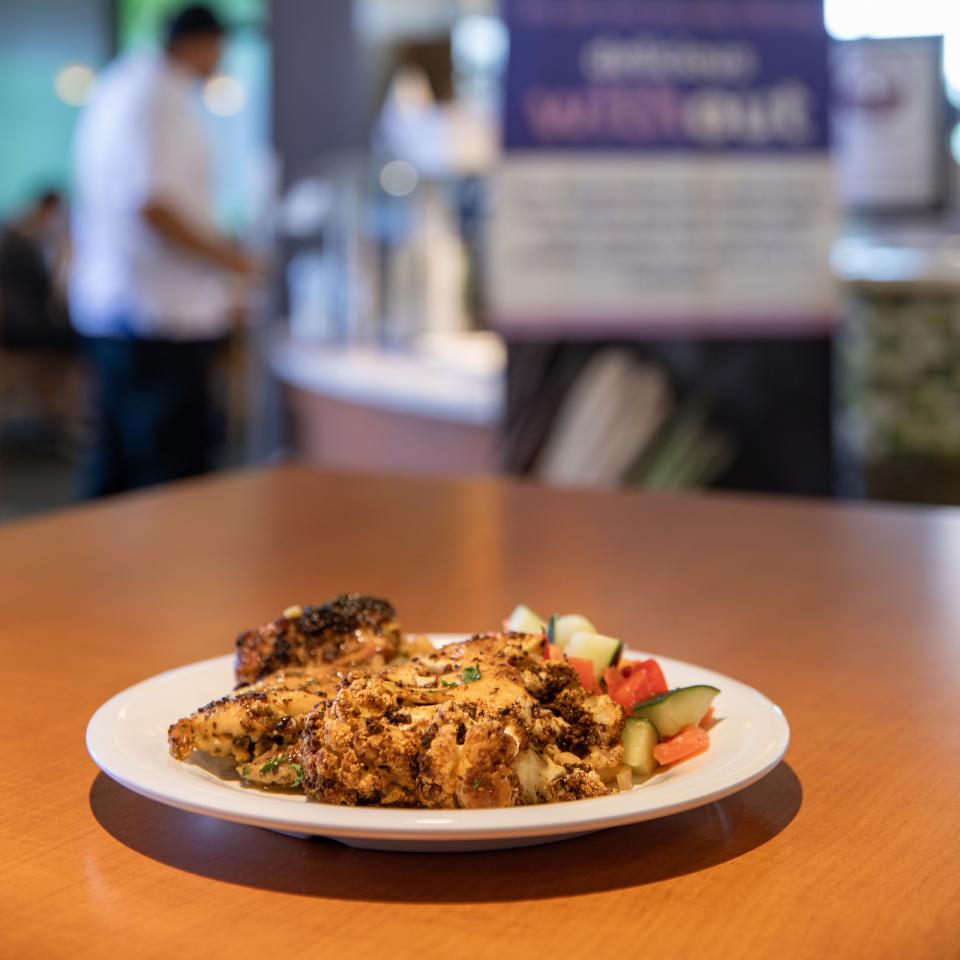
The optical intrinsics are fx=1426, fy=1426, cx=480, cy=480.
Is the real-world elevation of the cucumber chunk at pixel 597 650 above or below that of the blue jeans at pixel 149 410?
above

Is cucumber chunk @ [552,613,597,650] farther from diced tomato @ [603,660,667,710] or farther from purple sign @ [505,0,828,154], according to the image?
purple sign @ [505,0,828,154]

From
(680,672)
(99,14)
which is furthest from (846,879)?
(99,14)

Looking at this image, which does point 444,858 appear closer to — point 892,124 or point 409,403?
point 409,403

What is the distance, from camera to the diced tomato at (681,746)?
2.15ft

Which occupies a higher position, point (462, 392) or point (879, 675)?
point (879, 675)

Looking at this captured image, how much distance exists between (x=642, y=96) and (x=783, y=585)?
6.58 feet

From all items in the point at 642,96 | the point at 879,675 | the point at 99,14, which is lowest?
the point at 879,675

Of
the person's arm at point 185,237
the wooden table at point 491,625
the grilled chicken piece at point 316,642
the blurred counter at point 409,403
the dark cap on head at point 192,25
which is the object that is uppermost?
the dark cap on head at point 192,25

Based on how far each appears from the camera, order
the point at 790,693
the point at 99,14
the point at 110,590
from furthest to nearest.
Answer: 1. the point at 99,14
2. the point at 110,590
3. the point at 790,693

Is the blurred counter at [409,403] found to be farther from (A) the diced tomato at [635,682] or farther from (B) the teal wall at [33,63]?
(B) the teal wall at [33,63]

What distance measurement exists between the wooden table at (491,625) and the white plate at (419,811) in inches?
1.1

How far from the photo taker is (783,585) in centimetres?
120

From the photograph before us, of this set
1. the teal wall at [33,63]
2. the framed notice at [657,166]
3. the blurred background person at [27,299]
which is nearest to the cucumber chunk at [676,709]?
the framed notice at [657,166]

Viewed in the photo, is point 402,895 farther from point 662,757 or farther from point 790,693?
point 790,693
